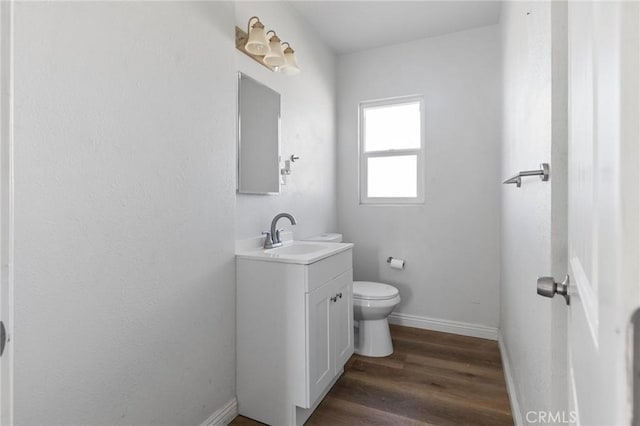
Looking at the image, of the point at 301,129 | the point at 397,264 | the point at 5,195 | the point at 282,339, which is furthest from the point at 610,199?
the point at 397,264

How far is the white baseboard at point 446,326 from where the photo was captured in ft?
8.41

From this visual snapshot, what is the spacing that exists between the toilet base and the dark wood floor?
0.18 feet

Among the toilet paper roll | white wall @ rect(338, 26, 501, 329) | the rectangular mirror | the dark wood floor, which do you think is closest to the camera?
the dark wood floor

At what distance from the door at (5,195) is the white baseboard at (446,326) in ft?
8.99

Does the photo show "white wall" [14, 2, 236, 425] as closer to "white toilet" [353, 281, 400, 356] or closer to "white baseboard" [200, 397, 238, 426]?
"white baseboard" [200, 397, 238, 426]

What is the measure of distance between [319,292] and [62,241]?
3.63 feet

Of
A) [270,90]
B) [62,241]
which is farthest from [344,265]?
[62,241]

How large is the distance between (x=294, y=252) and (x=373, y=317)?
775 mm

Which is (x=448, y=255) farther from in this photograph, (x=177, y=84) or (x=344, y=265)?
(x=177, y=84)

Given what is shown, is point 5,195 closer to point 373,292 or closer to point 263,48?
point 263,48

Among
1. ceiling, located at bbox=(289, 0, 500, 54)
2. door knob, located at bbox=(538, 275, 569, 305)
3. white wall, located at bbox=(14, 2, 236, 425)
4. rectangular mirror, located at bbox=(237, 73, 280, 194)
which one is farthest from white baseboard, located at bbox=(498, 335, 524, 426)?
ceiling, located at bbox=(289, 0, 500, 54)

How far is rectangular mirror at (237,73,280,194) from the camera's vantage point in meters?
1.82

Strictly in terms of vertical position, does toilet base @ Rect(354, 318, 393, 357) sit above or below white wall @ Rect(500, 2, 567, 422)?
below

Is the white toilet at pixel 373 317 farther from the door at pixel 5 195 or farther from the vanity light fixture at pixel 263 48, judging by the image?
the door at pixel 5 195
